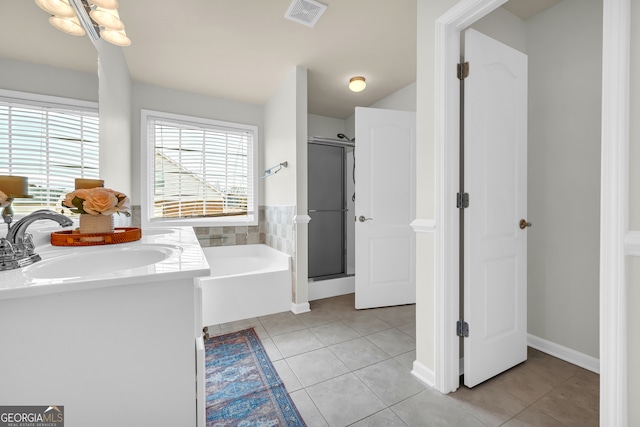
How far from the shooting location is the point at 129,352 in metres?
0.69

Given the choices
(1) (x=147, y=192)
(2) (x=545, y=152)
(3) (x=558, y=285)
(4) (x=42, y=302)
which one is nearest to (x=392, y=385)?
(3) (x=558, y=285)

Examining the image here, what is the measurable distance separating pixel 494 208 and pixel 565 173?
70cm

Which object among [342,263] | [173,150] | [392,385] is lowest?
[392,385]

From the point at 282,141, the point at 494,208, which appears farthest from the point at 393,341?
the point at 282,141

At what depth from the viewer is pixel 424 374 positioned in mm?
1603

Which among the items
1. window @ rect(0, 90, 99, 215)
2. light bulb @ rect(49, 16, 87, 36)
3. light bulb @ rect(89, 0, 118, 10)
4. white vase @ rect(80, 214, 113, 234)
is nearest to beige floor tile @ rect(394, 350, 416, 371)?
white vase @ rect(80, 214, 113, 234)

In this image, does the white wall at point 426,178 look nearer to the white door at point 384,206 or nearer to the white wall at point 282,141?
the white door at point 384,206

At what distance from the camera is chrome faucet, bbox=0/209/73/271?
2.33 ft

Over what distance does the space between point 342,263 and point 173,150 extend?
2502mm

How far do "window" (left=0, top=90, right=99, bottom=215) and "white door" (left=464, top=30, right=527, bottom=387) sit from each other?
1.86 m

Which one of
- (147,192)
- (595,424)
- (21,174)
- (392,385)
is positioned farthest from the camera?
(147,192)

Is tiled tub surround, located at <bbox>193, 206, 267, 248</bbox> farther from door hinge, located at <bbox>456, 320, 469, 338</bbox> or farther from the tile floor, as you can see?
door hinge, located at <bbox>456, 320, 469, 338</bbox>

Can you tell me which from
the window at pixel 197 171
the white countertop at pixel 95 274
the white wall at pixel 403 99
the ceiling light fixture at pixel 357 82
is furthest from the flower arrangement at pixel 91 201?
the white wall at pixel 403 99

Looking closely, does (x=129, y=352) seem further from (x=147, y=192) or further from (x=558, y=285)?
(x=147, y=192)
